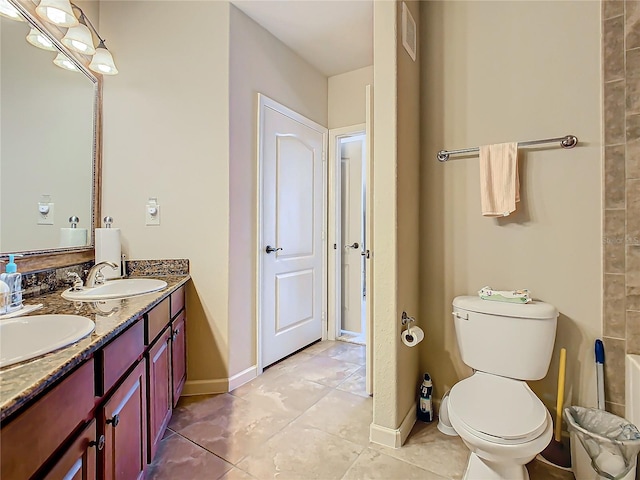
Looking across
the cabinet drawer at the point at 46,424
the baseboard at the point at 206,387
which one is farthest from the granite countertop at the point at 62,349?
the baseboard at the point at 206,387

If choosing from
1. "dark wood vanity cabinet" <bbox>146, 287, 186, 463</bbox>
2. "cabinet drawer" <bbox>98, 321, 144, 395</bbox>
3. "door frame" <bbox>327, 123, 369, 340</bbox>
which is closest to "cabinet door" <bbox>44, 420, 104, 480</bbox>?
"cabinet drawer" <bbox>98, 321, 144, 395</bbox>

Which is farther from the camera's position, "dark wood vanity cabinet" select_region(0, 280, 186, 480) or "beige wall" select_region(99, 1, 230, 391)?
"beige wall" select_region(99, 1, 230, 391)

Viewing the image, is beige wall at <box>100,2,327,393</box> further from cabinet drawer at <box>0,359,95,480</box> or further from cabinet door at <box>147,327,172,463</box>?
cabinet drawer at <box>0,359,95,480</box>

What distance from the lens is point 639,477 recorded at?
1.35 meters

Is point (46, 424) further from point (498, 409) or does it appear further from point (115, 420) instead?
point (498, 409)

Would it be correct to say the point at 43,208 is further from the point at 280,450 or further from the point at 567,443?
the point at 567,443

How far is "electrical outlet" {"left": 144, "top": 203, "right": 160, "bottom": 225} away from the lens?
2191 mm

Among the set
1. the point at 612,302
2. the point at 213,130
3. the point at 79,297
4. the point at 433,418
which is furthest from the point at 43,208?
the point at 612,302

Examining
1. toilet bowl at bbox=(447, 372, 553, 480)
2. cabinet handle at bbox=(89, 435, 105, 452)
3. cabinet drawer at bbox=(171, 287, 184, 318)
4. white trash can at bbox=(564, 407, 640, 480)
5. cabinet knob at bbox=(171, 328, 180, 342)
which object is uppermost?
cabinet drawer at bbox=(171, 287, 184, 318)

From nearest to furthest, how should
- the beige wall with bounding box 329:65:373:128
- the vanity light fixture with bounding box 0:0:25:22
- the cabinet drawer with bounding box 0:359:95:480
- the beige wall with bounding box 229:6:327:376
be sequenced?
the cabinet drawer with bounding box 0:359:95:480
the vanity light fixture with bounding box 0:0:25:22
the beige wall with bounding box 229:6:327:376
the beige wall with bounding box 329:65:373:128

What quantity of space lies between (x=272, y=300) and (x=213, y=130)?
1.33 meters

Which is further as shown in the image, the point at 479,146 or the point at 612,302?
the point at 479,146

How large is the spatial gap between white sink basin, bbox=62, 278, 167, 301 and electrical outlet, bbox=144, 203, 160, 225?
0.41m

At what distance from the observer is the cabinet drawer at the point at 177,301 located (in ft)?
6.11
